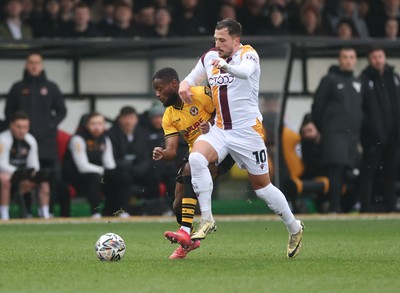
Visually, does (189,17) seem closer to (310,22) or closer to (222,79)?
(310,22)

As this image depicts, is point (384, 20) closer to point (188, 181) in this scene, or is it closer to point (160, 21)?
point (160, 21)

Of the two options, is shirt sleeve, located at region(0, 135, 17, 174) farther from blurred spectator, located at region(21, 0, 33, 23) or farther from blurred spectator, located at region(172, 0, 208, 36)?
blurred spectator, located at region(172, 0, 208, 36)

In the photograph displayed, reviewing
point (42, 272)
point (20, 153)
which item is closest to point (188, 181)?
point (42, 272)

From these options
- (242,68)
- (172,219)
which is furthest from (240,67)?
(172,219)

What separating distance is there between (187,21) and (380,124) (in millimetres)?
3676

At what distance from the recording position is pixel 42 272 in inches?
364

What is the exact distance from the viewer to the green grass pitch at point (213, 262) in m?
8.26

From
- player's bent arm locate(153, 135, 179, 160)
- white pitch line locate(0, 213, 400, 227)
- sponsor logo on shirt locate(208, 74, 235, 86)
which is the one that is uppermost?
sponsor logo on shirt locate(208, 74, 235, 86)

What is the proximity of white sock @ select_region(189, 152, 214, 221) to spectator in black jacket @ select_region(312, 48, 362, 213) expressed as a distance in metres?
7.93

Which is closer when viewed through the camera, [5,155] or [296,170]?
[5,155]

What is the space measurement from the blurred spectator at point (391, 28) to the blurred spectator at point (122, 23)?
14.3ft

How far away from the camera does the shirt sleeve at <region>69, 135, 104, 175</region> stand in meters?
17.4

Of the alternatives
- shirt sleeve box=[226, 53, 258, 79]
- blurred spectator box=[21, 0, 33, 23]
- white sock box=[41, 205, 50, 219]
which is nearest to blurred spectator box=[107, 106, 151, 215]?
white sock box=[41, 205, 50, 219]

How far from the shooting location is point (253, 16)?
2019cm
